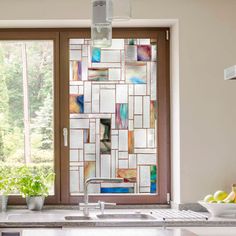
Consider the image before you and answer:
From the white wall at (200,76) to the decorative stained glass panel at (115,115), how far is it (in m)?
0.37

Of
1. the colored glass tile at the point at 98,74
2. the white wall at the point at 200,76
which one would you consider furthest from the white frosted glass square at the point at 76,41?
the white wall at the point at 200,76

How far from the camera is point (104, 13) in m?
2.90

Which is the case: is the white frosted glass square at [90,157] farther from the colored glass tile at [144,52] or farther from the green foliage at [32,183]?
the colored glass tile at [144,52]

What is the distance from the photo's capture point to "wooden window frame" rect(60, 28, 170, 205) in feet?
17.1

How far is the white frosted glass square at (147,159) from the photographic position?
527 cm

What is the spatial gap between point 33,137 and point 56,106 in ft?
1.03

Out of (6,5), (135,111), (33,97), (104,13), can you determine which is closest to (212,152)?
(135,111)

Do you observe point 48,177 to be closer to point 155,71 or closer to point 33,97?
point 33,97

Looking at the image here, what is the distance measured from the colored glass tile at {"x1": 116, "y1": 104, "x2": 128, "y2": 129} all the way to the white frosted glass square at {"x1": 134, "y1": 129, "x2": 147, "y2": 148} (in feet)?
0.34

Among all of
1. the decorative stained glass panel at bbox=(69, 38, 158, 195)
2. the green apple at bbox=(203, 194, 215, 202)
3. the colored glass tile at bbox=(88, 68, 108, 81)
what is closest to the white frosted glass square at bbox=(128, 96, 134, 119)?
the decorative stained glass panel at bbox=(69, 38, 158, 195)

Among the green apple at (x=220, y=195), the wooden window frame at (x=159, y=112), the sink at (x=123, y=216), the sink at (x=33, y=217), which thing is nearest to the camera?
the sink at (x=33, y=217)

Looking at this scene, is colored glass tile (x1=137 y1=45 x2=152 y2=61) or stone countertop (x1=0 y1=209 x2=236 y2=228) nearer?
stone countertop (x1=0 y1=209 x2=236 y2=228)

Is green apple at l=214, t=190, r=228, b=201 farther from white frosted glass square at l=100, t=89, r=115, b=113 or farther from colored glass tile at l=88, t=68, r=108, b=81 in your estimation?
colored glass tile at l=88, t=68, r=108, b=81

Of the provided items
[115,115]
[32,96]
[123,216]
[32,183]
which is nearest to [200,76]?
[115,115]
